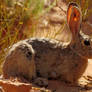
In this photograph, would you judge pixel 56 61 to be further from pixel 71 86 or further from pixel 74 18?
pixel 74 18

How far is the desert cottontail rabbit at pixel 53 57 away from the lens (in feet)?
10.8

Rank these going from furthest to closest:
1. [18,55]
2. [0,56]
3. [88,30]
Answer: [88,30] < [0,56] < [18,55]

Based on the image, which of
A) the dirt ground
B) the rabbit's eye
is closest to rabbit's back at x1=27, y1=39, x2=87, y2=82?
the dirt ground

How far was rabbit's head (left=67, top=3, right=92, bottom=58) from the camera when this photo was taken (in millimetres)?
3254

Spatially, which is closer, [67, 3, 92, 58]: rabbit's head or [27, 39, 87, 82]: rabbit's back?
[67, 3, 92, 58]: rabbit's head

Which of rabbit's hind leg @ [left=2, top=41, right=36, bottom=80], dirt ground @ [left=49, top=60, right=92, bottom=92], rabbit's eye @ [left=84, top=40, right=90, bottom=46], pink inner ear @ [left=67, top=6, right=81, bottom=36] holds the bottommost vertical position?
dirt ground @ [left=49, top=60, right=92, bottom=92]

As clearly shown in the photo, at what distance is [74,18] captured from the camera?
3.36 m

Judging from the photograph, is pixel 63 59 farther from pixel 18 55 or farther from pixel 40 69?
pixel 18 55

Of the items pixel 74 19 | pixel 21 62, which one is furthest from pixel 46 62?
pixel 74 19

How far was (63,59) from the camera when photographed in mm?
3439

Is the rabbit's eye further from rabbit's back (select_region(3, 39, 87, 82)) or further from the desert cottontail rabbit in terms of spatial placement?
rabbit's back (select_region(3, 39, 87, 82))

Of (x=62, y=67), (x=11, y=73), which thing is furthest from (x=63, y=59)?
(x=11, y=73)

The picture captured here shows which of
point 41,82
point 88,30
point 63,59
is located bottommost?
point 41,82

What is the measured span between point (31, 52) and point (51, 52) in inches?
10.6
